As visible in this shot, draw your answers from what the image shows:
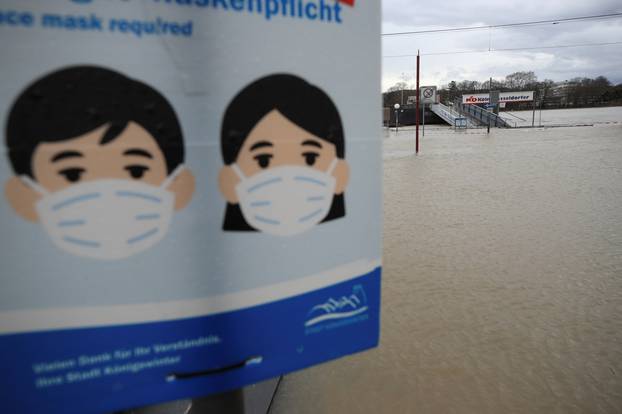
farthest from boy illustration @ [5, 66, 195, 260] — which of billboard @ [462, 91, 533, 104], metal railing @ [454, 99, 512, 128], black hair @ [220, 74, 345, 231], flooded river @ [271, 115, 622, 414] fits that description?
billboard @ [462, 91, 533, 104]

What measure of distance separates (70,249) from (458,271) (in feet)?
11.9

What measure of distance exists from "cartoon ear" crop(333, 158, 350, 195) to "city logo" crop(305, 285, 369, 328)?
312mm

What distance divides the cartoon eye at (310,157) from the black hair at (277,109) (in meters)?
0.05

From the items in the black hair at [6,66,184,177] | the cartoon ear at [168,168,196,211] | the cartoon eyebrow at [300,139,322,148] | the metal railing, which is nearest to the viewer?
the black hair at [6,66,184,177]

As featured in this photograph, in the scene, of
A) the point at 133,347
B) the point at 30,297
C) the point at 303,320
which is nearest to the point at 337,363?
the point at 303,320

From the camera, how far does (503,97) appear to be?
168 feet

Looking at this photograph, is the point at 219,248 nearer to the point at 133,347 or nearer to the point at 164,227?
the point at 164,227

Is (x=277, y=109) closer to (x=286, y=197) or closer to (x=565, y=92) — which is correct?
(x=286, y=197)

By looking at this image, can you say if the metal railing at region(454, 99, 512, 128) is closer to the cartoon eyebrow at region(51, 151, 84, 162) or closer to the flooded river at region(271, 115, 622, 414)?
the flooded river at region(271, 115, 622, 414)

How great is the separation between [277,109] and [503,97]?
56970 mm

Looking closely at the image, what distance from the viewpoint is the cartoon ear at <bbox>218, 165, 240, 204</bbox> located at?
1088 mm

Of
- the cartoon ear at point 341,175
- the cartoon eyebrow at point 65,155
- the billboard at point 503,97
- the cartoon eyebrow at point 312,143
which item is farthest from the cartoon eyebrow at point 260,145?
the billboard at point 503,97

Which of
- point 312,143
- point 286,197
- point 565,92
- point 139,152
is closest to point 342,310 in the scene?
point 286,197

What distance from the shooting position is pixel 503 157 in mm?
12234
